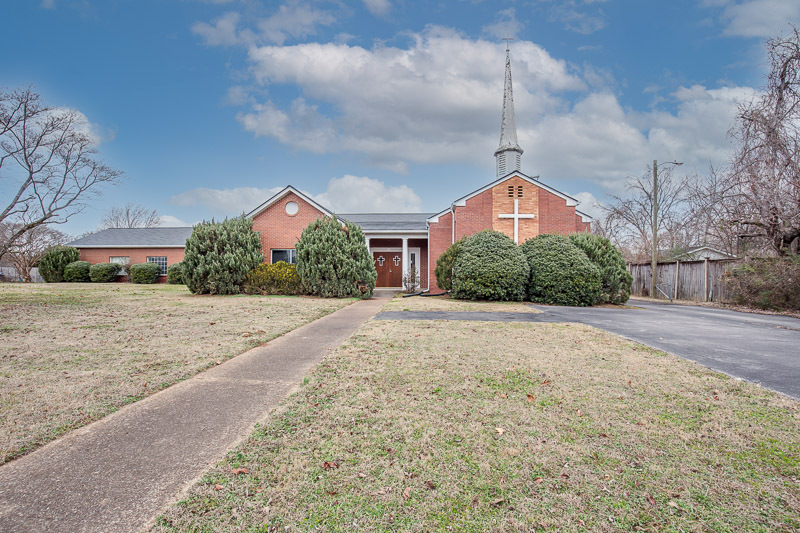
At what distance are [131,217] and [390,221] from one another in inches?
1832

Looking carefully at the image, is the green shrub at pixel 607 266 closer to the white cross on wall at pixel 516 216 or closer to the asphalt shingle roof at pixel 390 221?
the white cross on wall at pixel 516 216

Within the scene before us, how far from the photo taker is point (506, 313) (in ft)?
38.3

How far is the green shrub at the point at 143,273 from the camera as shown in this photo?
90.7 ft

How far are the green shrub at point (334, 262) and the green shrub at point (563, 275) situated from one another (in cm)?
718

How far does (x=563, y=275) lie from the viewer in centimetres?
1451

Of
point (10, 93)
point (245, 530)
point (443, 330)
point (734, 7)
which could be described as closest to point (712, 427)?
point (245, 530)

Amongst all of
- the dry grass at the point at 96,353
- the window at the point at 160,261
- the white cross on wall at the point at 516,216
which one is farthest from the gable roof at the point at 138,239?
the white cross on wall at the point at 516,216

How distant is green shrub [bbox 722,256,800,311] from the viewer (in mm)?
12984

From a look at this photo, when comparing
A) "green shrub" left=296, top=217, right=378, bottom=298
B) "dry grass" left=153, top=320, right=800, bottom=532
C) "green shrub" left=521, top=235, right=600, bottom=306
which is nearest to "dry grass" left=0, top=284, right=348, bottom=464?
"dry grass" left=153, top=320, right=800, bottom=532

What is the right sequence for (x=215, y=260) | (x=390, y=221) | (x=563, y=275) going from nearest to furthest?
(x=563, y=275) < (x=215, y=260) < (x=390, y=221)

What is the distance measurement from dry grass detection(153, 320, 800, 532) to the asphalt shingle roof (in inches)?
707

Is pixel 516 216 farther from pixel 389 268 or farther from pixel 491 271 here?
pixel 389 268

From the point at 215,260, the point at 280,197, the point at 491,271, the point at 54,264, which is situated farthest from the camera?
the point at 54,264

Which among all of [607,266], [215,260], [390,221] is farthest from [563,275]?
[215,260]
